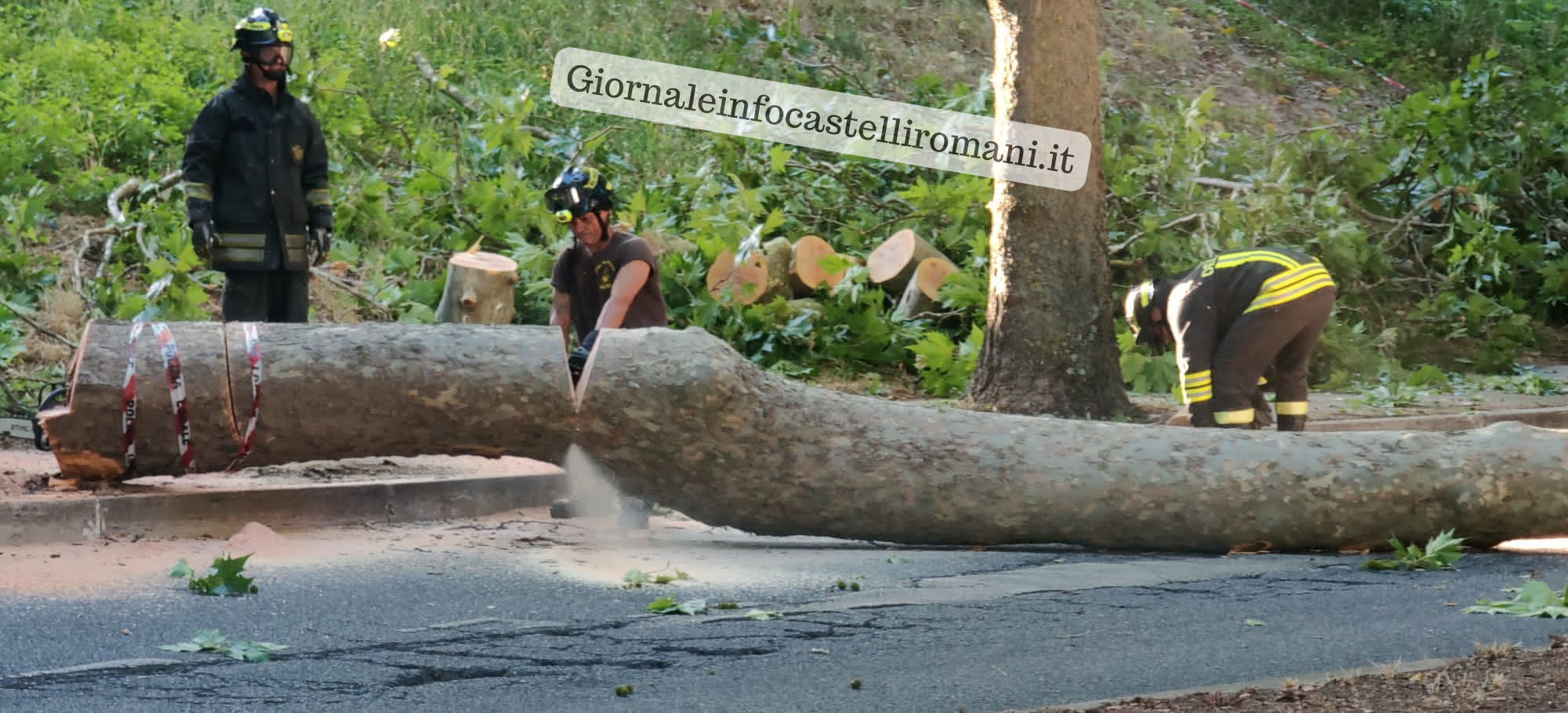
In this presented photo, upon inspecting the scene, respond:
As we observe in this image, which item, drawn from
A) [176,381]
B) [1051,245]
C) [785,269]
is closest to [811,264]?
[785,269]

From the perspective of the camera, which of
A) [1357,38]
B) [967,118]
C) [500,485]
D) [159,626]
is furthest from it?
[1357,38]

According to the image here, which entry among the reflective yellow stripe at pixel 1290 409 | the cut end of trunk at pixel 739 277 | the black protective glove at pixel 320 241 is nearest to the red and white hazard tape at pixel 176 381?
the black protective glove at pixel 320 241

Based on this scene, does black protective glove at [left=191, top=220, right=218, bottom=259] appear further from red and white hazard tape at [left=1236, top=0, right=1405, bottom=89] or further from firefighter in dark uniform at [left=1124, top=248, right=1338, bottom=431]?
red and white hazard tape at [left=1236, top=0, right=1405, bottom=89]

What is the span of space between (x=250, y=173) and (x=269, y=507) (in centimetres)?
195

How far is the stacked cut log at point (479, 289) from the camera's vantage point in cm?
866

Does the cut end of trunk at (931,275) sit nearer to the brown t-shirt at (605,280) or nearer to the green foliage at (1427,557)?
the brown t-shirt at (605,280)

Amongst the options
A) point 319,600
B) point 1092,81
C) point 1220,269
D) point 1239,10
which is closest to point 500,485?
point 319,600

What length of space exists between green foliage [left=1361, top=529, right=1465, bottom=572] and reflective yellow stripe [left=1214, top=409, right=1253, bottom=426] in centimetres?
119

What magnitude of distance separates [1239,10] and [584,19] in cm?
1080

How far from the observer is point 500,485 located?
279 inches

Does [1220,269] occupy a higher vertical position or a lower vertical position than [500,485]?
higher

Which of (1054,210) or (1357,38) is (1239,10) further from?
(1054,210)

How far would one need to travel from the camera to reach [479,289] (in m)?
8.67

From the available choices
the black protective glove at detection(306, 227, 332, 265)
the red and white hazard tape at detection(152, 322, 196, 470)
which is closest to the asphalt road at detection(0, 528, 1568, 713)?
the red and white hazard tape at detection(152, 322, 196, 470)
